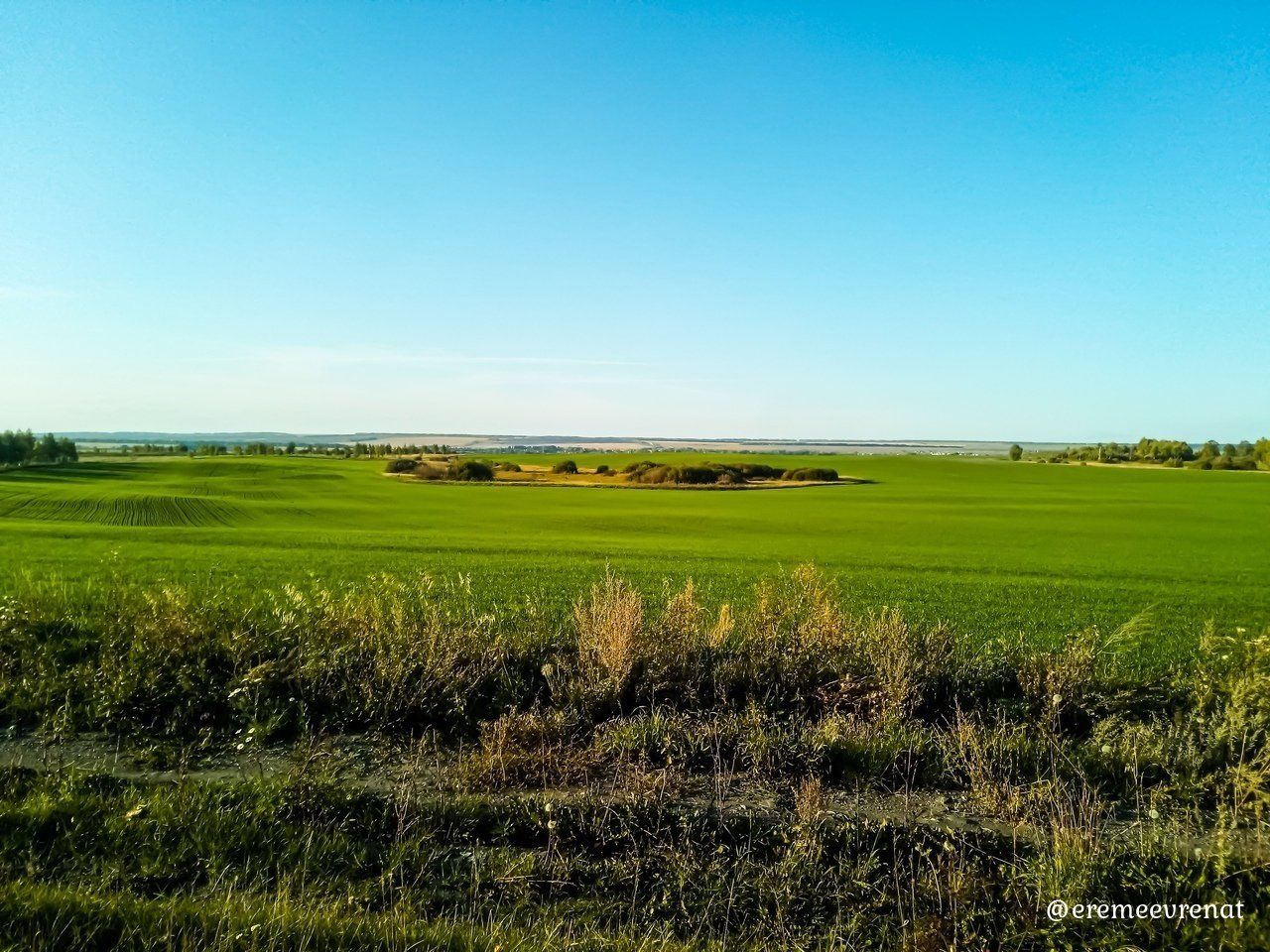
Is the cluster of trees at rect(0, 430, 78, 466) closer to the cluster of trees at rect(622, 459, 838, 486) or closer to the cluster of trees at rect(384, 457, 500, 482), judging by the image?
the cluster of trees at rect(384, 457, 500, 482)

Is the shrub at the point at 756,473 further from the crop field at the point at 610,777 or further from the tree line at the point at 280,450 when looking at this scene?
the crop field at the point at 610,777

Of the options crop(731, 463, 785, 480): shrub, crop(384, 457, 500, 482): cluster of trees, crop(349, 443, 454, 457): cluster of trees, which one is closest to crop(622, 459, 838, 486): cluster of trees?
crop(731, 463, 785, 480): shrub

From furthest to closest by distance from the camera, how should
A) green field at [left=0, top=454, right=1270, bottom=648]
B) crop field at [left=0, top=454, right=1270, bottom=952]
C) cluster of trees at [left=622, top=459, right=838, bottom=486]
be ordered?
cluster of trees at [left=622, top=459, right=838, bottom=486]
green field at [left=0, top=454, right=1270, bottom=648]
crop field at [left=0, top=454, right=1270, bottom=952]

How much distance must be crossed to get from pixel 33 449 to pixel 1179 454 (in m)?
144

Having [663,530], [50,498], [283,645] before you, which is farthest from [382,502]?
[283,645]

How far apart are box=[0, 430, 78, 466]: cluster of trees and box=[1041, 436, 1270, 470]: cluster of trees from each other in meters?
137

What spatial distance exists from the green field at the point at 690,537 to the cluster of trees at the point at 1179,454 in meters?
28.7

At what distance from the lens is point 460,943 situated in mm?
4230

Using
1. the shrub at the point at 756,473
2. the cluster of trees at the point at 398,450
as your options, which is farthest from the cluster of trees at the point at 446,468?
the shrub at the point at 756,473

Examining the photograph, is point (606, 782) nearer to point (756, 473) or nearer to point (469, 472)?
point (469, 472)

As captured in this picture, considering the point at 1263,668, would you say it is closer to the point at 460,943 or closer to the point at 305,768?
the point at 460,943

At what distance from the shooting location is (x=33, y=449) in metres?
72.5

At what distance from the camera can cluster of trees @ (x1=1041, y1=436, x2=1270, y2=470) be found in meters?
96.2

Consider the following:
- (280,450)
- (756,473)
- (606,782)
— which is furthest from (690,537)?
(280,450)
